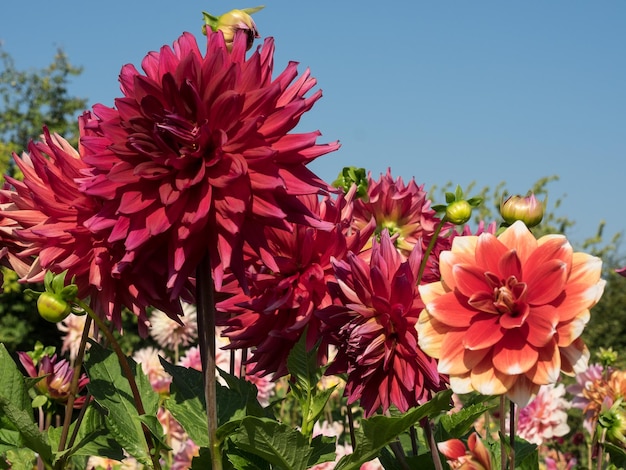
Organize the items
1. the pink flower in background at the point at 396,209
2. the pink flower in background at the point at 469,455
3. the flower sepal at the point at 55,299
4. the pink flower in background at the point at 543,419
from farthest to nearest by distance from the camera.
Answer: the pink flower in background at the point at 543,419 → the pink flower in background at the point at 396,209 → the pink flower in background at the point at 469,455 → the flower sepal at the point at 55,299

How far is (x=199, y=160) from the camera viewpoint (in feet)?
3.56

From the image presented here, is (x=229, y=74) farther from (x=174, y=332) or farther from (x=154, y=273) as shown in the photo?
(x=174, y=332)

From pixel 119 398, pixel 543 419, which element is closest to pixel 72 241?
pixel 119 398

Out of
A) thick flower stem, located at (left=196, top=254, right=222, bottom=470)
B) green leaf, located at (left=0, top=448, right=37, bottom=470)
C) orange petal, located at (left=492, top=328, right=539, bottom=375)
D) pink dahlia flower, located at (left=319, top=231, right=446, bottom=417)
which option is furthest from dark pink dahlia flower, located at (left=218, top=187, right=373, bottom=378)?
green leaf, located at (left=0, top=448, right=37, bottom=470)

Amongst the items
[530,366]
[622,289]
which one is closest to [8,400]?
[530,366]

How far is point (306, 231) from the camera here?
4.32ft

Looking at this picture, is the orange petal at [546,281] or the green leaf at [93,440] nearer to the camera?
the orange petal at [546,281]

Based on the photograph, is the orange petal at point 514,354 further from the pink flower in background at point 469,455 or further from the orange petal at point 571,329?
the pink flower in background at point 469,455

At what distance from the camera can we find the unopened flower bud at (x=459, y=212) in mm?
1252

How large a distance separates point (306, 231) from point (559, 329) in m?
0.46

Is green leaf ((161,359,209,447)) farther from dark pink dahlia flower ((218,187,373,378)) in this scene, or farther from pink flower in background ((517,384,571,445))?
Answer: pink flower in background ((517,384,571,445))

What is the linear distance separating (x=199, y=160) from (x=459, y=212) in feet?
1.42

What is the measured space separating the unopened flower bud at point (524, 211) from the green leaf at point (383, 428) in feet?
1.24

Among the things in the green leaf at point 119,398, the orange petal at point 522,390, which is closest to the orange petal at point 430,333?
the orange petal at point 522,390
